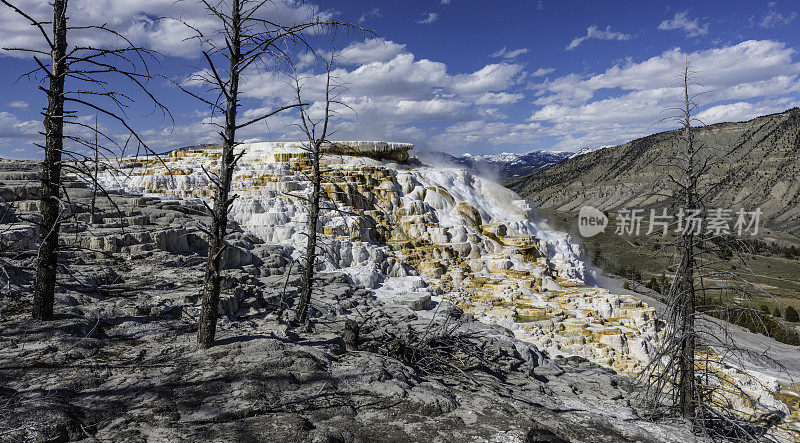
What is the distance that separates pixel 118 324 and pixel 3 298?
1.65m

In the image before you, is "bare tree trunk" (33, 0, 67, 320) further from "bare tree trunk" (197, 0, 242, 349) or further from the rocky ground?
"bare tree trunk" (197, 0, 242, 349)

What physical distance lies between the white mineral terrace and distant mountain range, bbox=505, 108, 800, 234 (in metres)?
53.0

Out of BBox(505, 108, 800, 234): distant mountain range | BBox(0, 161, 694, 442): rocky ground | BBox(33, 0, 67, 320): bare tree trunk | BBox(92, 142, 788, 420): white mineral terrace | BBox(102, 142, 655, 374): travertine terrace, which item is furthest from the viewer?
BBox(505, 108, 800, 234): distant mountain range

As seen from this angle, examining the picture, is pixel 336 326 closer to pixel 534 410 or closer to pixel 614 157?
pixel 534 410

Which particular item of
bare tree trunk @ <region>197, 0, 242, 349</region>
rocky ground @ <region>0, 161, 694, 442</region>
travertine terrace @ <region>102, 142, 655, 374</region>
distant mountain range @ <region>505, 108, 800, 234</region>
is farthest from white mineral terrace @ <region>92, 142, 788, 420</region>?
distant mountain range @ <region>505, 108, 800, 234</region>

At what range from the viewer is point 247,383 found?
4.13 meters

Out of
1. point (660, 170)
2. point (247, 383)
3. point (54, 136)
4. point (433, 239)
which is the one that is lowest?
point (247, 383)

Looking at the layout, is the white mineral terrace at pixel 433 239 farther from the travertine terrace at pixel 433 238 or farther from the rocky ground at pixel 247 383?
the rocky ground at pixel 247 383

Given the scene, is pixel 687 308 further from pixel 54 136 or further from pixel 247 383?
pixel 54 136

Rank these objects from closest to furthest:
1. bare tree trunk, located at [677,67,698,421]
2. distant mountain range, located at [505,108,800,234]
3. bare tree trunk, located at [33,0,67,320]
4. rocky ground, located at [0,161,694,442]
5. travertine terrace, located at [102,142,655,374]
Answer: rocky ground, located at [0,161,694,442], bare tree trunk, located at [33,0,67,320], bare tree trunk, located at [677,67,698,421], travertine terrace, located at [102,142,655,374], distant mountain range, located at [505,108,800,234]

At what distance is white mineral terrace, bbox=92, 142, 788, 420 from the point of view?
48.8ft

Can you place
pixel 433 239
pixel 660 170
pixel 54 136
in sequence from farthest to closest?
pixel 660 170 < pixel 433 239 < pixel 54 136

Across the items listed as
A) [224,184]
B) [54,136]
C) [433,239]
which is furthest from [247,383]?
[433,239]

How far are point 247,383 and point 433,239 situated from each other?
18.1 metres
